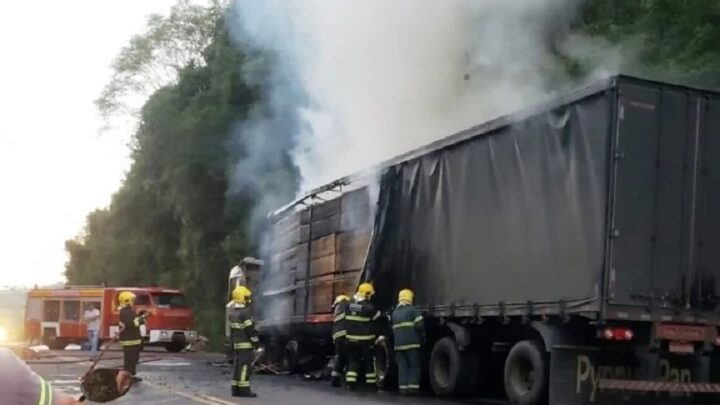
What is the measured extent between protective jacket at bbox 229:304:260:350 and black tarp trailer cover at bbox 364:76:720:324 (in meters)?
2.89

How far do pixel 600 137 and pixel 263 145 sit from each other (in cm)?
2104

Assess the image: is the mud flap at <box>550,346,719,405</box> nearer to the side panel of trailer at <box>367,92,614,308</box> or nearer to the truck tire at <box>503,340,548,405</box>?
the truck tire at <box>503,340,548,405</box>

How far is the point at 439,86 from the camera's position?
2170 centimetres

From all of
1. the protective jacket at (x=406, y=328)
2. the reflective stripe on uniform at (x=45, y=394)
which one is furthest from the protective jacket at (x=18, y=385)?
the protective jacket at (x=406, y=328)

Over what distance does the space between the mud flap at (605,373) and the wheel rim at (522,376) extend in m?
0.84

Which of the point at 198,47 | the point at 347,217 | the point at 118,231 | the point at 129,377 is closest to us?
the point at 129,377

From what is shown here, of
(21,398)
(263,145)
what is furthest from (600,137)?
(263,145)

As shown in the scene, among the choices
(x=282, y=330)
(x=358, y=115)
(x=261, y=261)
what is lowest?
(x=282, y=330)

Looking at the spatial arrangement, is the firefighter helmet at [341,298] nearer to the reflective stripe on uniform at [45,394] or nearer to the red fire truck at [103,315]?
the reflective stripe on uniform at [45,394]

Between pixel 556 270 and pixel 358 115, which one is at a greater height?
pixel 358 115

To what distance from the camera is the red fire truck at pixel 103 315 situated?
3095cm

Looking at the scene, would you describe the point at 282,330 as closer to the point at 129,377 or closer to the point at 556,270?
the point at 556,270

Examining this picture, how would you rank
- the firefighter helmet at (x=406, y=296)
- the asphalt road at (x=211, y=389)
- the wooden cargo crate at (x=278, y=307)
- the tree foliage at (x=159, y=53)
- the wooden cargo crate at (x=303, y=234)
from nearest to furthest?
the asphalt road at (x=211, y=389) < the firefighter helmet at (x=406, y=296) < the wooden cargo crate at (x=303, y=234) < the wooden cargo crate at (x=278, y=307) < the tree foliage at (x=159, y=53)

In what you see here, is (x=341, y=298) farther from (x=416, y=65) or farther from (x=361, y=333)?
(x=416, y=65)
